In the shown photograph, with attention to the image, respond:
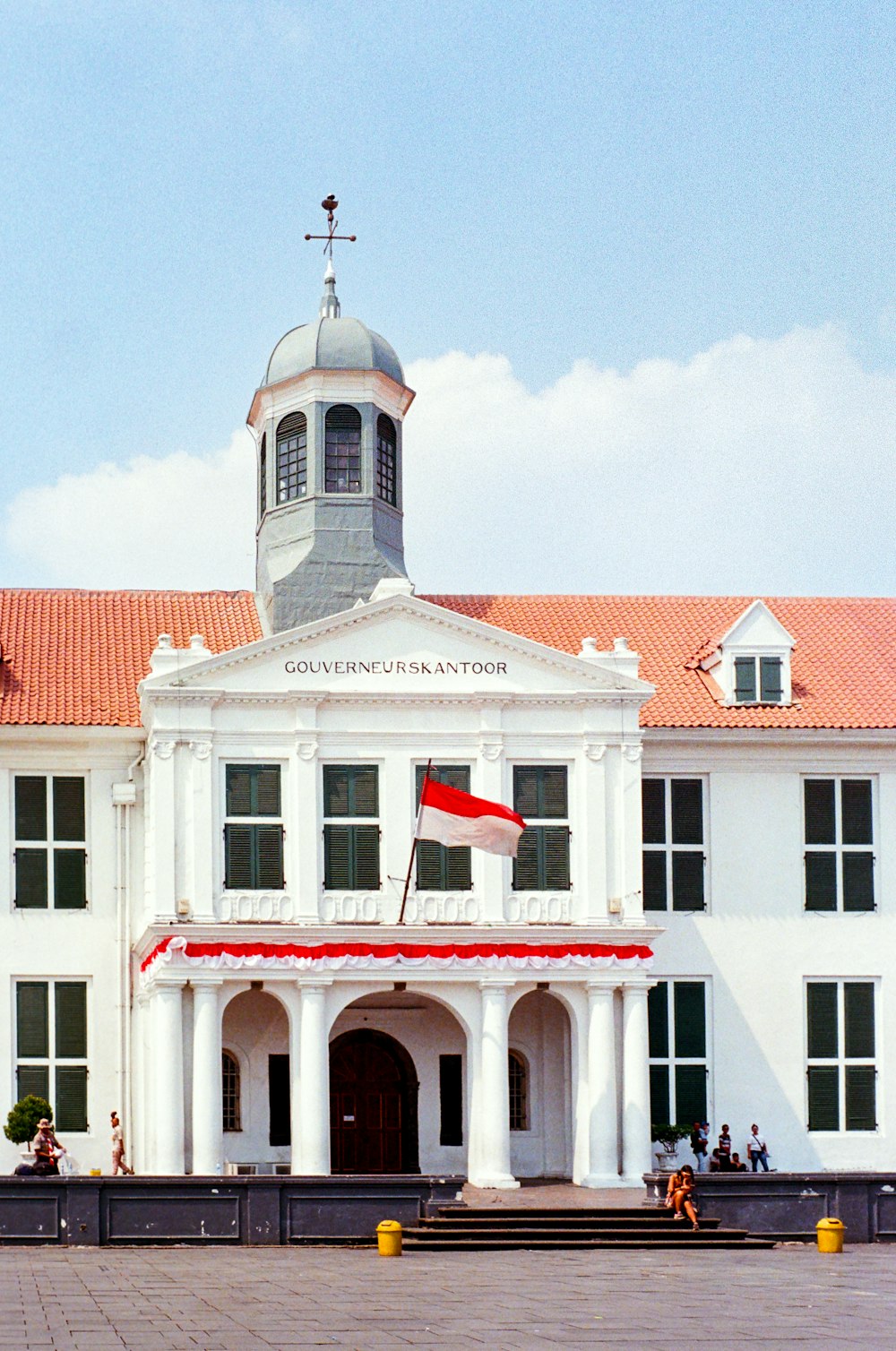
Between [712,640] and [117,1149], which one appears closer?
[117,1149]

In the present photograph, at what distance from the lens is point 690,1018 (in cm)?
3956

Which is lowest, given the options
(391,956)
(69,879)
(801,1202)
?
(801,1202)

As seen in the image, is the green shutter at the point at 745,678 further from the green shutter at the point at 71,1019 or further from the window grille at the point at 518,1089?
the green shutter at the point at 71,1019

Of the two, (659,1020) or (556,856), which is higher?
(556,856)

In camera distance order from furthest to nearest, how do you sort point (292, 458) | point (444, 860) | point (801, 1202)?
point (292, 458) → point (444, 860) → point (801, 1202)

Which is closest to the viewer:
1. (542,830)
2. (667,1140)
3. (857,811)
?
(542,830)

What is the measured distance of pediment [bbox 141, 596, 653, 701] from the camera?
36844 millimetres

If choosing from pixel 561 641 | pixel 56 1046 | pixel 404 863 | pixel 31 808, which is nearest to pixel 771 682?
pixel 561 641

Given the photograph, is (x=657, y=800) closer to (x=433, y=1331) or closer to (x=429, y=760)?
(x=429, y=760)

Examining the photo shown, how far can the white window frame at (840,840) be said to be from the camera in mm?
40156

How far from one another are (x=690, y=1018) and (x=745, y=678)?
6.35 metres

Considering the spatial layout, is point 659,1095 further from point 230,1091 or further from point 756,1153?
point 230,1091

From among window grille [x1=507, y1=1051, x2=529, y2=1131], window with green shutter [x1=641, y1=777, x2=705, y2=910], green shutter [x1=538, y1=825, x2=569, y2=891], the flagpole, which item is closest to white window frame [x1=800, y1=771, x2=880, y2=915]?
window with green shutter [x1=641, y1=777, x2=705, y2=910]

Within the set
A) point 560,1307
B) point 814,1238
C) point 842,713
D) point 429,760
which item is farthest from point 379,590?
point 560,1307
